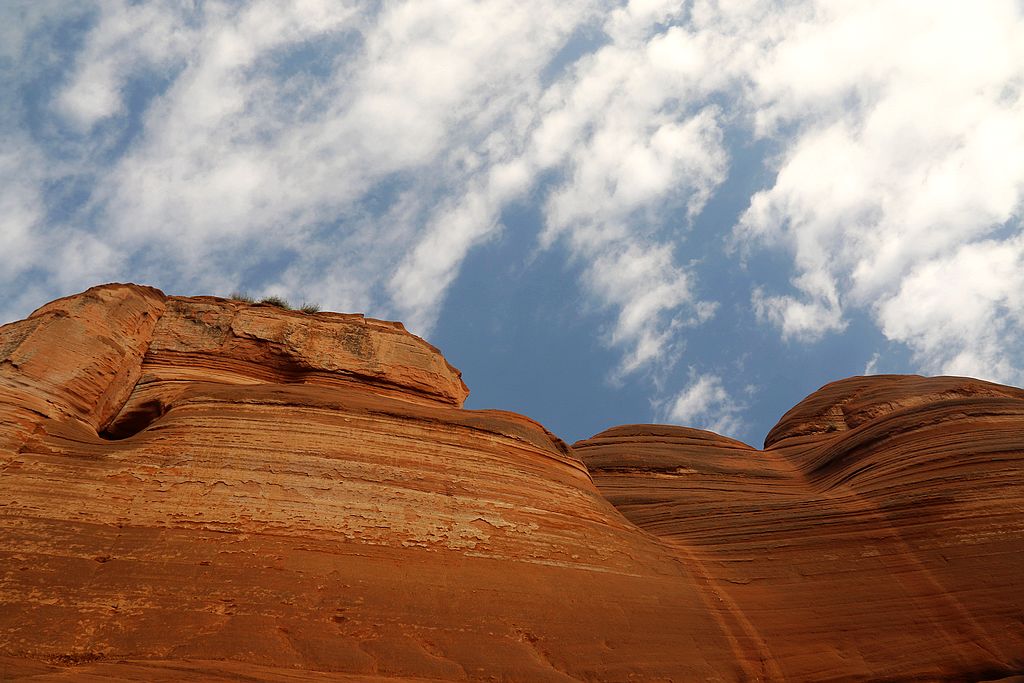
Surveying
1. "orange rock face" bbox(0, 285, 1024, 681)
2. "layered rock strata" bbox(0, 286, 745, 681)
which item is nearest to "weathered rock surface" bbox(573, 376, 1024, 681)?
"orange rock face" bbox(0, 285, 1024, 681)

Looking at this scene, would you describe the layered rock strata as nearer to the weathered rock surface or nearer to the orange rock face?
the orange rock face

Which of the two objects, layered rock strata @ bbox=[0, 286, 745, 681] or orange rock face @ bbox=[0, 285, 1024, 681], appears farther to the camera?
orange rock face @ bbox=[0, 285, 1024, 681]

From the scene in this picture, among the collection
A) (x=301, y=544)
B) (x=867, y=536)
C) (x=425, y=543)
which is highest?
(x=301, y=544)

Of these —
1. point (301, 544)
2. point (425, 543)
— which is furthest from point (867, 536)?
point (301, 544)

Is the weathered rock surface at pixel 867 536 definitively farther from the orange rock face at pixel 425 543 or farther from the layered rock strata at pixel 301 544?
the layered rock strata at pixel 301 544

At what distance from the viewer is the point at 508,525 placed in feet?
36.5

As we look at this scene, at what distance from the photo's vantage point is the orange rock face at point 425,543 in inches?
332

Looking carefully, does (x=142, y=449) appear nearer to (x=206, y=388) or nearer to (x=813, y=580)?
(x=206, y=388)

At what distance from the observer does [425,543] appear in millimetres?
10242

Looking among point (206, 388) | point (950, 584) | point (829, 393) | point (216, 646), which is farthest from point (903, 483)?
point (206, 388)

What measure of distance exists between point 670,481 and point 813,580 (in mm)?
5515

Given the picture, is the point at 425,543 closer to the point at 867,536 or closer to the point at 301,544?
the point at 301,544

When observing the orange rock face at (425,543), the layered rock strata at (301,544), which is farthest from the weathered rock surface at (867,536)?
the layered rock strata at (301,544)

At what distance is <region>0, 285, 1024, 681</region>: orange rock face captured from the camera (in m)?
8.44
